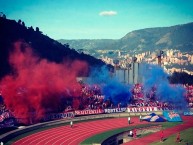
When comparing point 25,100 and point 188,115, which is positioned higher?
point 25,100

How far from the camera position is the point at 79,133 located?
34.2 metres

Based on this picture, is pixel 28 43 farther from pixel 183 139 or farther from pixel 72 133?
pixel 183 139

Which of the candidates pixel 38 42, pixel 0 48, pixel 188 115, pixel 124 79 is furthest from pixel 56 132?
pixel 38 42

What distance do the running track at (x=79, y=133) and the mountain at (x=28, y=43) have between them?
37156 millimetres

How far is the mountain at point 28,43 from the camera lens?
252 ft

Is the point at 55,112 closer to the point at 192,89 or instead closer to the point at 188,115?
the point at 188,115

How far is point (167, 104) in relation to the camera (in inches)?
2095

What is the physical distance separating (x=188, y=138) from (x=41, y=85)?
78.3ft

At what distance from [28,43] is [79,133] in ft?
209

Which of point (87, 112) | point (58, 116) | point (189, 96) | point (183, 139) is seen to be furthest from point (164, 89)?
point (183, 139)

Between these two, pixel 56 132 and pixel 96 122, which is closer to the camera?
pixel 56 132

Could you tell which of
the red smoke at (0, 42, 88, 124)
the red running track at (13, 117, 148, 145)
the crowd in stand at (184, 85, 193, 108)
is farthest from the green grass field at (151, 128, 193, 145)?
the crowd in stand at (184, 85, 193, 108)

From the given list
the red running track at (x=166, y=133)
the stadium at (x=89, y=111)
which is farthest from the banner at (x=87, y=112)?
the red running track at (x=166, y=133)

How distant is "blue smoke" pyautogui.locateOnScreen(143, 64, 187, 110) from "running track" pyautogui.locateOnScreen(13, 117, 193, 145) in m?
11.5
